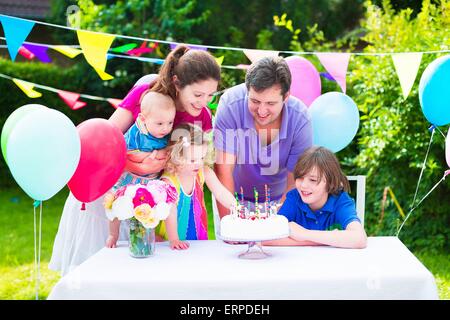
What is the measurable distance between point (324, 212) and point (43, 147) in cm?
131

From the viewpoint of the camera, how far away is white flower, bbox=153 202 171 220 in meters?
2.50

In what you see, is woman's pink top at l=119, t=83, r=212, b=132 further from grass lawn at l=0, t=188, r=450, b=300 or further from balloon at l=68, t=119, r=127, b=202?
grass lawn at l=0, t=188, r=450, b=300

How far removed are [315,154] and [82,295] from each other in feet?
4.06

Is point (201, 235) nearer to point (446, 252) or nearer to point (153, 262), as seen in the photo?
point (153, 262)

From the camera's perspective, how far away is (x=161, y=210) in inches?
98.7

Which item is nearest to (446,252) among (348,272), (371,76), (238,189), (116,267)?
(371,76)

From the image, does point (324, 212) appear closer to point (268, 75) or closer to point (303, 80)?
point (268, 75)

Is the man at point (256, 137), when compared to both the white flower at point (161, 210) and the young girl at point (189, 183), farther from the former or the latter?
the white flower at point (161, 210)

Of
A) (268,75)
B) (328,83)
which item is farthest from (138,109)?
(328,83)

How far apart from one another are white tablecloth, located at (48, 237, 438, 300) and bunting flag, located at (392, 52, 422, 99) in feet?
4.30

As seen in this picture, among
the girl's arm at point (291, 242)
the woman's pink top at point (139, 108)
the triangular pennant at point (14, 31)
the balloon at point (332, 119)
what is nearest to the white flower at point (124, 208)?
the woman's pink top at point (139, 108)

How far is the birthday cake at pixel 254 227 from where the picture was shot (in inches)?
97.2

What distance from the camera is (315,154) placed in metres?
2.87

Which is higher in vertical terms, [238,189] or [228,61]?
[228,61]
